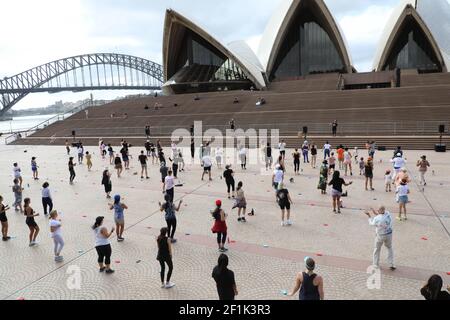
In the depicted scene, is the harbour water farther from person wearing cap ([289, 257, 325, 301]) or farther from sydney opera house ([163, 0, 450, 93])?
person wearing cap ([289, 257, 325, 301])

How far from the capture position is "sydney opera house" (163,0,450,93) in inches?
2200

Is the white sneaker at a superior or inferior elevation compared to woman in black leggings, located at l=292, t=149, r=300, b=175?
inferior

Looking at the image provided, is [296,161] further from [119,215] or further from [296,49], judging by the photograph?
[296,49]

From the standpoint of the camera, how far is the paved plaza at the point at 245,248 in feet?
20.2

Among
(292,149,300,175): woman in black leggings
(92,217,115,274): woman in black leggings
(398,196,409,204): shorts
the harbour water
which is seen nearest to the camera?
(92,217,115,274): woman in black leggings

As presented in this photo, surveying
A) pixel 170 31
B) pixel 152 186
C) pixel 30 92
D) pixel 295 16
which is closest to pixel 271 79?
pixel 295 16

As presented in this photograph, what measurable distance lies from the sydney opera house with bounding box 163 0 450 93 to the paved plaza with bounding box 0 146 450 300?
4461 cm

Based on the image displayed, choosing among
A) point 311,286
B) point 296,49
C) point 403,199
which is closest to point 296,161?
point 403,199

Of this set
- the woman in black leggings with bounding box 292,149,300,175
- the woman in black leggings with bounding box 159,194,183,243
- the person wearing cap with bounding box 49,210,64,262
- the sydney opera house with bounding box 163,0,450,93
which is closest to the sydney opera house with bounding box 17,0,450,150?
the sydney opera house with bounding box 163,0,450,93

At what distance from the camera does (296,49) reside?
64.1 m

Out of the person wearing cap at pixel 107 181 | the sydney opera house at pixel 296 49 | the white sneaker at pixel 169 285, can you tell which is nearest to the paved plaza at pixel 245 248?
the white sneaker at pixel 169 285

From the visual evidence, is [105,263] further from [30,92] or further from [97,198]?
[30,92]

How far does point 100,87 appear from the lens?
10719cm
